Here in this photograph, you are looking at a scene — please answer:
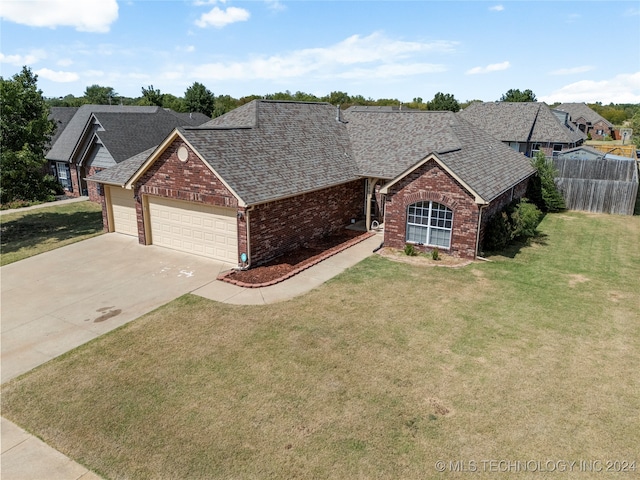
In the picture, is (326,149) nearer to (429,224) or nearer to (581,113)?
(429,224)

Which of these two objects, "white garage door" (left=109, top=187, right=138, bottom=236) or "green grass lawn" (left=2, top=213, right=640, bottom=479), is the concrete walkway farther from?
"white garage door" (left=109, top=187, right=138, bottom=236)

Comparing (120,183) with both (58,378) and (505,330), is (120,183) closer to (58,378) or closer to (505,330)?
(58,378)

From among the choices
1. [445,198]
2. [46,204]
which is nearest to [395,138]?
[445,198]

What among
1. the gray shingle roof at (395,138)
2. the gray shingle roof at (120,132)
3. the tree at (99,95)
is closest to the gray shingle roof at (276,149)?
the gray shingle roof at (395,138)

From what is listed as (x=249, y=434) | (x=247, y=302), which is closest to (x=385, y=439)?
(x=249, y=434)

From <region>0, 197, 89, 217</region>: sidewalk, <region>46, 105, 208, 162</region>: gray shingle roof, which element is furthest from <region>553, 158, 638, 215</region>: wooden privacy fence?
<region>0, 197, 89, 217</region>: sidewalk

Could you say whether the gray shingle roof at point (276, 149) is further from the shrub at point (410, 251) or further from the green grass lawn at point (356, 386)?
the green grass lawn at point (356, 386)
